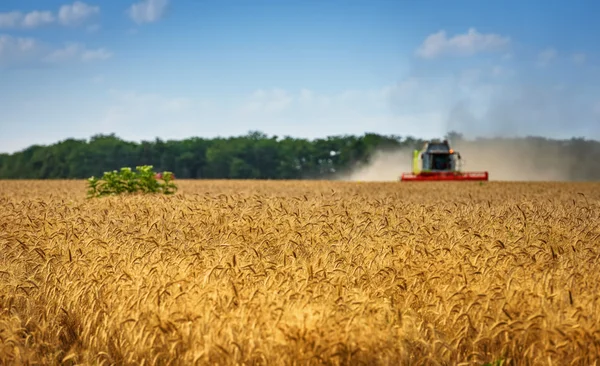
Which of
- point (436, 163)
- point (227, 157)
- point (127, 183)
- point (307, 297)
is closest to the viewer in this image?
point (307, 297)

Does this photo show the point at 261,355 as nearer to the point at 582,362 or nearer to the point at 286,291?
the point at 286,291

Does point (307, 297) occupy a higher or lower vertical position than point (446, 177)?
lower

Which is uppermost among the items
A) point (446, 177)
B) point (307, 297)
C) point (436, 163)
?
point (436, 163)

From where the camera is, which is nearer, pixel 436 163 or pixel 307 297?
pixel 307 297

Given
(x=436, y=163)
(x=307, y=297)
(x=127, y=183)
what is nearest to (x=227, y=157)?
(x=436, y=163)

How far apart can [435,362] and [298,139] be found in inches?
4729

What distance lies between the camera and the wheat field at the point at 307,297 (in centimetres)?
470

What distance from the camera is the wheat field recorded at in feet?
15.4

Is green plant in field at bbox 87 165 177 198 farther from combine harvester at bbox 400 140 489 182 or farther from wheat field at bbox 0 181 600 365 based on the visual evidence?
combine harvester at bbox 400 140 489 182

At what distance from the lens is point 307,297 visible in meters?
5.12

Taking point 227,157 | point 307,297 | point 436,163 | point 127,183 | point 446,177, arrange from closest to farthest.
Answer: point 307,297
point 127,183
point 446,177
point 436,163
point 227,157

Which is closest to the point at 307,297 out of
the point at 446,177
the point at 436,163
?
the point at 446,177

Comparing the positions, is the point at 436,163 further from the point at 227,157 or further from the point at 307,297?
the point at 227,157

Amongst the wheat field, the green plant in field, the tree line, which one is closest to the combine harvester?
the green plant in field
